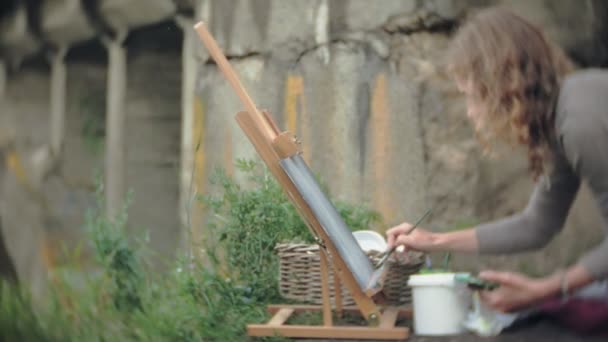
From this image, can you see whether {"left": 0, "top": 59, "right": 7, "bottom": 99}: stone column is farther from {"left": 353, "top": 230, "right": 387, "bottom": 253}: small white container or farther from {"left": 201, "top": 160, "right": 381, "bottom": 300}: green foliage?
{"left": 353, "top": 230, "right": 387, "bottom": 253}: small white container

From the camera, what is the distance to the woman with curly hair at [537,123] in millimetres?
1923

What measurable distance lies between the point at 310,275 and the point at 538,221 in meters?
0.68

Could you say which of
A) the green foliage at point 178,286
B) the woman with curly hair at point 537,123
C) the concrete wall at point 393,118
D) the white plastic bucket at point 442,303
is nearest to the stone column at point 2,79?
the concrete wall at point 393,118

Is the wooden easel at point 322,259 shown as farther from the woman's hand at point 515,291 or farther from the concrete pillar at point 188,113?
the concrete pillar at point 188,113

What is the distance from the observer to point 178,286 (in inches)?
107

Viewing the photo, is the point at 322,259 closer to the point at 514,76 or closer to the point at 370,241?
the point at 370,241

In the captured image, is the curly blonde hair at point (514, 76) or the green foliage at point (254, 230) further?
the green foliage at point (254, 230)

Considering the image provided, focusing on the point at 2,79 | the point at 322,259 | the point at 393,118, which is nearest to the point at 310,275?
the point at 322,259

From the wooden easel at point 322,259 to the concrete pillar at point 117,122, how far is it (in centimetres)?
312

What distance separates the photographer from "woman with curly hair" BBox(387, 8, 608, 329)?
6.31 ft

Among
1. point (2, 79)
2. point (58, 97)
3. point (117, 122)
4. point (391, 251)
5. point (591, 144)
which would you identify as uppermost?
point (2, 79)

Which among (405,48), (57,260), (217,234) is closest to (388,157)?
(405,48)

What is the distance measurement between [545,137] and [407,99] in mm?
1723

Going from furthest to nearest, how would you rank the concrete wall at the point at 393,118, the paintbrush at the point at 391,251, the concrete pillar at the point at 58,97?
the concrete pillar at the point at 58,97 < the concrete wall at the point at 393,118 < the paintbrush at the point at 391,251
